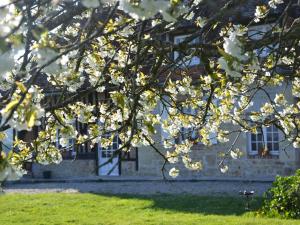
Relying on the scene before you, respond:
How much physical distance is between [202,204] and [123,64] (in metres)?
6.36

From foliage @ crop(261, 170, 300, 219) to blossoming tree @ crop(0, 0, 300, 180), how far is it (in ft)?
8.53

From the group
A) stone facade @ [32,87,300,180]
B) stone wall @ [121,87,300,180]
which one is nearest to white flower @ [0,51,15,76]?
stone facade @ [32,87,300,180]

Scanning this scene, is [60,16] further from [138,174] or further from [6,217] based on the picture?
[138,174]

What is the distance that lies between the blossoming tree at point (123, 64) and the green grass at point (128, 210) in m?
2.59

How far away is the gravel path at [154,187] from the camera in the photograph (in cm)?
1417

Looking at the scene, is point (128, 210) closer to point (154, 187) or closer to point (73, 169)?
point (154, 187)

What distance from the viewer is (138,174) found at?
19203mm

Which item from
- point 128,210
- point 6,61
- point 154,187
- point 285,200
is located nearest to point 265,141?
point 154,187

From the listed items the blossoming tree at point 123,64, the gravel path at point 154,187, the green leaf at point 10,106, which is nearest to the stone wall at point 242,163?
the gravel path at point 154,187

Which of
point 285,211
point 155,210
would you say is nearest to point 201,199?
point 155,210

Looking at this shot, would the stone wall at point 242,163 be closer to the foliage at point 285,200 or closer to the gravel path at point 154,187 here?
the gravel path at point 154,187

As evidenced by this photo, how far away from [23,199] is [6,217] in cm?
→ 300

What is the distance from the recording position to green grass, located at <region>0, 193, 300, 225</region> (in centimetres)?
950

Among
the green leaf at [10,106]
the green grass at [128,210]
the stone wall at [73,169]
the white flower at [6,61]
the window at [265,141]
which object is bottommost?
the green grass at [128,210]
